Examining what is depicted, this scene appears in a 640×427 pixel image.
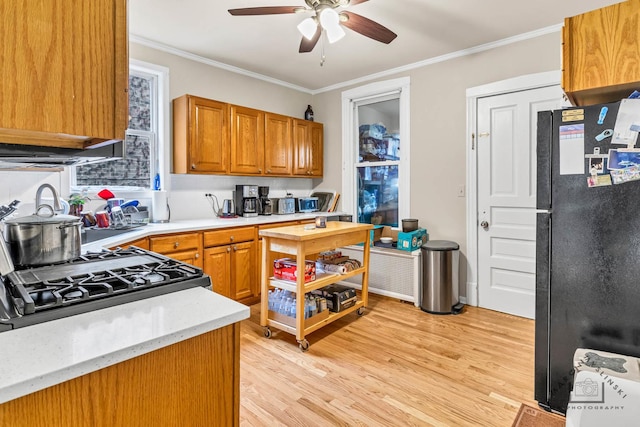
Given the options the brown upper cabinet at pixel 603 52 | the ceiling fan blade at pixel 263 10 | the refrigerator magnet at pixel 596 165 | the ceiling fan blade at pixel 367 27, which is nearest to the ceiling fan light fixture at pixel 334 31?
the ceiling fan blade at pixel 367 27

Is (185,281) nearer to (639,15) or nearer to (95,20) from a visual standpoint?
(95,20)

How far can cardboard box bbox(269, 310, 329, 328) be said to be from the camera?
272 cm

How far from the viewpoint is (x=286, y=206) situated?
4438mm

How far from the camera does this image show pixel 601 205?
1700 millimetres

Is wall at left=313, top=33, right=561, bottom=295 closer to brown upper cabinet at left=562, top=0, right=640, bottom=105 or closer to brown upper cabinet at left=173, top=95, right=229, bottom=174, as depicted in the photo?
brown upper cabinet at left=562, top=0, right=640, bottom=105

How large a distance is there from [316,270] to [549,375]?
5.93 ft

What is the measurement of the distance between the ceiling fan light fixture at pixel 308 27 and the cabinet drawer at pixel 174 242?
74.7 inches

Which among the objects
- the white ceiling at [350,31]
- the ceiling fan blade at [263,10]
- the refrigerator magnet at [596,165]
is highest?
the white ceiling at [350,31]

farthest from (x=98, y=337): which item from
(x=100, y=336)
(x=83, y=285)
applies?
(x=83, y=285)

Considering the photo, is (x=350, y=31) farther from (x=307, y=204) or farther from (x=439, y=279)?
(x=439, y=279)

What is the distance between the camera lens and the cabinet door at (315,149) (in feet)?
15.5

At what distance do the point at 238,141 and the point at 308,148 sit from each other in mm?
1137

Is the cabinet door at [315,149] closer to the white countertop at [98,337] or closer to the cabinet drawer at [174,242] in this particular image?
the cabinet drawer at [174,242]

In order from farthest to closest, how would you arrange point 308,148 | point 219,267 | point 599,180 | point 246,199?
1. point 308,148
2. point 246,199
3. point 219,267
4. point 599,180
